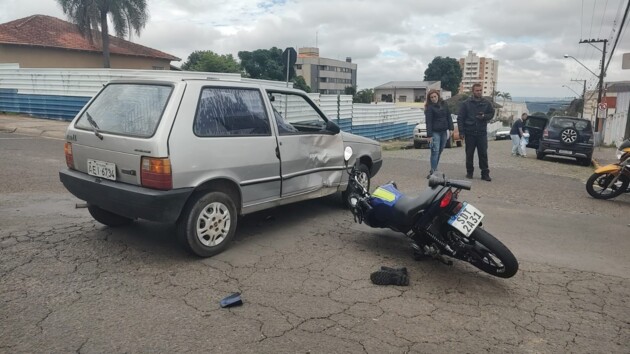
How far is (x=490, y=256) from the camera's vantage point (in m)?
3.98

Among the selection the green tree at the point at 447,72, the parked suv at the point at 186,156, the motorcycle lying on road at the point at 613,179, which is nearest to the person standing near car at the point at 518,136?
the motorcycle lying on road at the point at 613,179

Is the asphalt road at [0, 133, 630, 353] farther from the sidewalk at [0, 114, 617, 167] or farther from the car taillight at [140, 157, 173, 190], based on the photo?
the sidewalk at [0, 114, 617, 167]

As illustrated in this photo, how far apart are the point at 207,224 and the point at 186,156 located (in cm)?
67

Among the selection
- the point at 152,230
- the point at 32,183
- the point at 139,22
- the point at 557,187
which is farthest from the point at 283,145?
the point at 139,22

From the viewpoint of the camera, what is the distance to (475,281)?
4.02 metres

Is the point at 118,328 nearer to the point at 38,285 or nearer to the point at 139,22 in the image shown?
the point at 38,285

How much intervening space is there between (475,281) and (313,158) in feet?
7.67

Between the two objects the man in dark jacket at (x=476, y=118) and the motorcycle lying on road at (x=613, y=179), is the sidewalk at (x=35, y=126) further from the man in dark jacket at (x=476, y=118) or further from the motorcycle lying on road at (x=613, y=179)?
the man in dark jacket at (x=476, y=118)

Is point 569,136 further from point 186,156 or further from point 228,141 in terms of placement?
point 186,156

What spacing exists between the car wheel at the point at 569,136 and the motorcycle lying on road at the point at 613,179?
6.55 meters

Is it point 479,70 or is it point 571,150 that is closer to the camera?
point 571,150

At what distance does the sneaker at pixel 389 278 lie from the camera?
386 centimetres

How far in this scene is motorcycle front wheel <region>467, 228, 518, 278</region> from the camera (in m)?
3.82

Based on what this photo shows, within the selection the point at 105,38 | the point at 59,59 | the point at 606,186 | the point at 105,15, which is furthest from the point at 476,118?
the point at 59,59
